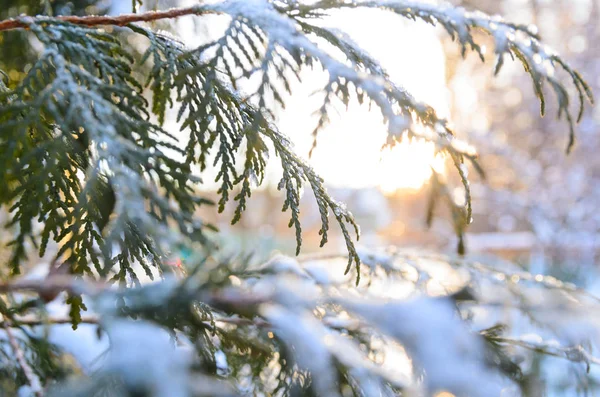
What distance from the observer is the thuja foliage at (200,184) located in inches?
33.5

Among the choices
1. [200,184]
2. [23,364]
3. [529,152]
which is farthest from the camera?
[529,152]

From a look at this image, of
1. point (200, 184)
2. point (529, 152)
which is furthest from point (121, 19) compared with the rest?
point (529, 152)

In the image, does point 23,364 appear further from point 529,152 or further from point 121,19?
point 529,152

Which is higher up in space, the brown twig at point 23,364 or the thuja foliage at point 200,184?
the thuja foliage at point 200,184

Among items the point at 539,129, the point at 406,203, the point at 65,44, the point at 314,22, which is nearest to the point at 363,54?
the point at 314,22

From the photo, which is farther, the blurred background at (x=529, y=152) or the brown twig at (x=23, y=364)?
the blurred background at (x=529, y=152)

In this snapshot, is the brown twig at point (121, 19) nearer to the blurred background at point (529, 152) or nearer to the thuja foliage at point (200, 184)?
the thuja foliage at point (200, 184)

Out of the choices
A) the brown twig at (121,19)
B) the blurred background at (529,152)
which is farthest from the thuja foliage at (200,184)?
the blurred background at (529,152)

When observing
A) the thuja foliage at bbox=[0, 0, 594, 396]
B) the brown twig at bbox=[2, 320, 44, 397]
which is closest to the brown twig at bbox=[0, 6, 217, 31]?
the thuja foliage at bbox=[0, 0, 594, 396]

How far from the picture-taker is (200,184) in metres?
1.09

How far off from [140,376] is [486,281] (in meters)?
1.66

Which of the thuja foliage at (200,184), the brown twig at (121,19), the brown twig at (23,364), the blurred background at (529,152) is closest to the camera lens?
the thuja foliage at (200,184)

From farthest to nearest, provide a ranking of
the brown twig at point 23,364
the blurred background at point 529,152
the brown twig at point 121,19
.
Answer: the blurred background at point 529,152, the brown twig at point 23,364, the brown twig at point 121,19

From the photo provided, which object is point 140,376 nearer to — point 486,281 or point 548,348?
point 548,348
